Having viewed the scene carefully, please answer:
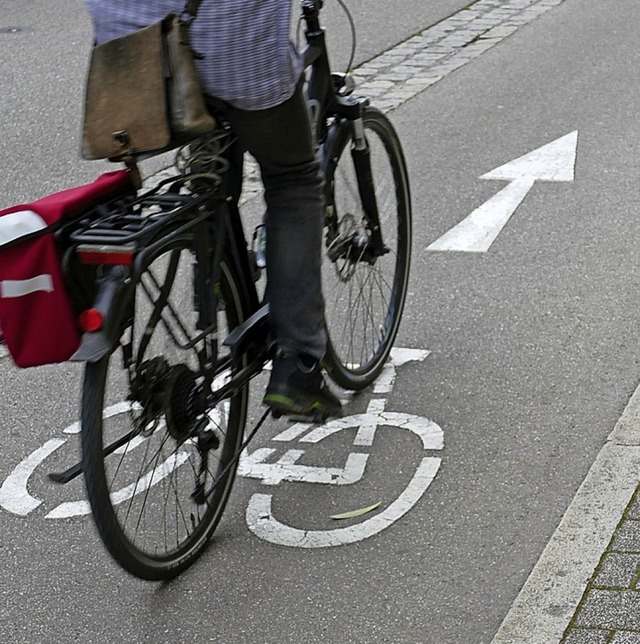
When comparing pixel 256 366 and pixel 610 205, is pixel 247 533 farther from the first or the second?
pixel 610 205

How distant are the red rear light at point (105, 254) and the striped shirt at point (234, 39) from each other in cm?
56

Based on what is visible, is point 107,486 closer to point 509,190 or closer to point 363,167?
point 363,167

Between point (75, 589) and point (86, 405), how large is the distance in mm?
768

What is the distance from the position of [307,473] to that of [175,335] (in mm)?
945

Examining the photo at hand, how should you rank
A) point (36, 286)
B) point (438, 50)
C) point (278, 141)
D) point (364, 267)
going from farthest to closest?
point (438, 50) < point (364, 267) < point (278, 141) < point (36, 286)

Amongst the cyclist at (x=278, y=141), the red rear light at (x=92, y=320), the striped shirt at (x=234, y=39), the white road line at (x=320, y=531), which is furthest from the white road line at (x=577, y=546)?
the striped shirt at (x=234, y=39)

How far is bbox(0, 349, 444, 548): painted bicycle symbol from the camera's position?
414 centimetres

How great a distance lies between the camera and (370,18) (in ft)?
36.6

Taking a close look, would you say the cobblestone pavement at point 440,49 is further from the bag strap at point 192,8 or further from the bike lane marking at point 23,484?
the bag strap at point 192,8

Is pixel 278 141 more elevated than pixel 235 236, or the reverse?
pixel 278 141

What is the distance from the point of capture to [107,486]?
350 cm

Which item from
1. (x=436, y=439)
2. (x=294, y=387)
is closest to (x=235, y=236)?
(x=294, y=387)

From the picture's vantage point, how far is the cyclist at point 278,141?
3.49m

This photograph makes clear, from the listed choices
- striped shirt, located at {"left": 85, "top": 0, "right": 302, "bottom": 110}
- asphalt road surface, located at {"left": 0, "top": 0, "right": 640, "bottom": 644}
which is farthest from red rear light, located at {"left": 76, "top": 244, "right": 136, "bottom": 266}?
asphalt road surface, located at {"left": 0, "top": 0, "right": 640, "bottom": 644}
